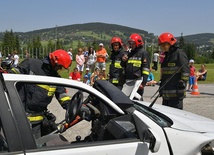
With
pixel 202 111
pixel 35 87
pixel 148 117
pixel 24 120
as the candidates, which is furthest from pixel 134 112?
pixel 202 111

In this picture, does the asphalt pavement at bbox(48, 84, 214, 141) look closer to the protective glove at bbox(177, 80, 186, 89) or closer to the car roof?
the protective glove at bbox(177, 80, 186, 89)

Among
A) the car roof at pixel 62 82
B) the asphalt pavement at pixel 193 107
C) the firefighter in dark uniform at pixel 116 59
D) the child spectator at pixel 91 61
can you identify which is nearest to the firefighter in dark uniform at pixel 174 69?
the asphalt pavement at pixel 193 107

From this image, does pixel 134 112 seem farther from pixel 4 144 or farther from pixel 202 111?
pixel 202 111

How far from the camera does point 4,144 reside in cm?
204

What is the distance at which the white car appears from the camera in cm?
203

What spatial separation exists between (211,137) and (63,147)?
1.21 meters

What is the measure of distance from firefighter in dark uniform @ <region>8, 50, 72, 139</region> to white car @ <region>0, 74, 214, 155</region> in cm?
49

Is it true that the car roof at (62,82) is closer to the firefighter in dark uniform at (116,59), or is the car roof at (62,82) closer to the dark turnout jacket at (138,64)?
the dark turnout jacket at (138,64)

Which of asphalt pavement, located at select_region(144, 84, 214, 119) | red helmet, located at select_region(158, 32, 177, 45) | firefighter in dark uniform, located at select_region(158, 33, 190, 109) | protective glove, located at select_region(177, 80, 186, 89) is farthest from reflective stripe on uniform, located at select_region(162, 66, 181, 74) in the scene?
asphalt pavement, located at select_region(144, 84, 214, 119)

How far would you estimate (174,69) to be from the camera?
4.79m

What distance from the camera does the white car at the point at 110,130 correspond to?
203cm

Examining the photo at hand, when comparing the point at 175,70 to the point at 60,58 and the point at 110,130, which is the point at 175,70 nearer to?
the point at 60,58

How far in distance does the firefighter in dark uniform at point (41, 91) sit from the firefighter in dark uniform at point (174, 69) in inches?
71.1

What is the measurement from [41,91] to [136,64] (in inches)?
119
